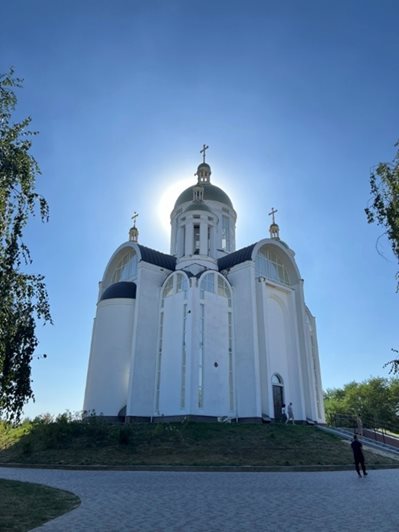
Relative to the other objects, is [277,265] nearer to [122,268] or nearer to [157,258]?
[157,258]

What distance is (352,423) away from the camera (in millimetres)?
29297

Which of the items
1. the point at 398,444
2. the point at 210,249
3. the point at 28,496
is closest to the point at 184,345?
the point at 210,249

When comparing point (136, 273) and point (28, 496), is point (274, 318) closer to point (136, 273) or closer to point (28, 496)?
point (136, 273)

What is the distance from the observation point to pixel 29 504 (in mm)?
7039

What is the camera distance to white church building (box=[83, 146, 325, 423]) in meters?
23.7

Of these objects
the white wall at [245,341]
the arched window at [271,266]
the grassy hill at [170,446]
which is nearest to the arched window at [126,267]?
the white wall at [245,341]

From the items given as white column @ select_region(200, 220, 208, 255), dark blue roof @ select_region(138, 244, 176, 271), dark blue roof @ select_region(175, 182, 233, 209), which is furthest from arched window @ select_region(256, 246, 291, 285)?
dark blue roof @ select_region(175, 182, 233, 209)

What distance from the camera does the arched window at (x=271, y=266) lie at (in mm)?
28578

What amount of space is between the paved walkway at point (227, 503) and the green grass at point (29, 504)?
0.83ft

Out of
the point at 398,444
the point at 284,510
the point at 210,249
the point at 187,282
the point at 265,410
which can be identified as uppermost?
the point at 210,249

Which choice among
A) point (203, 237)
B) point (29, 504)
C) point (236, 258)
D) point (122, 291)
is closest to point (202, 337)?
point (122, 291)

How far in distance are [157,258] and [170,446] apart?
1426 cm

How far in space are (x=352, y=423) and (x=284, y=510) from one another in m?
25.4

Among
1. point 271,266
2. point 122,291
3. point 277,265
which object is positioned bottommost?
point 122,291
